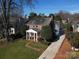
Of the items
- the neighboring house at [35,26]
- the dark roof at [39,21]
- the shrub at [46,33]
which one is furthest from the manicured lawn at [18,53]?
the dark roof at [39,21]

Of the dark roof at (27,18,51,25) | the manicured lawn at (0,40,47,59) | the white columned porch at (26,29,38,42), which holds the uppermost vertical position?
the dark roof at (27,18,51,25)

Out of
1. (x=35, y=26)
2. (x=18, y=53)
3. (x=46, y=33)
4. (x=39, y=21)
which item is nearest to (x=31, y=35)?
(x=46, y=33)

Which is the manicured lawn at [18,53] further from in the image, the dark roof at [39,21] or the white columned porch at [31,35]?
the dark roof at [39,21]

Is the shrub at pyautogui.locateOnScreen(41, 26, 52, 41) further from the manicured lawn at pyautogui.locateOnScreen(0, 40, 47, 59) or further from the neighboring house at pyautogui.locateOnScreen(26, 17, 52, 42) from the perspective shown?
the manicured lawn at pyautogui.locateOnScreen(0, 40, 47, 59)

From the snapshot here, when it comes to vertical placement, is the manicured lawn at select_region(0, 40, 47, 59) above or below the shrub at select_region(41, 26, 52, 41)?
below

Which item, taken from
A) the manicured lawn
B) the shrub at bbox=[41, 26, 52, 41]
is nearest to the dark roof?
the shrub at bbox=[41, 26, 52, 41]

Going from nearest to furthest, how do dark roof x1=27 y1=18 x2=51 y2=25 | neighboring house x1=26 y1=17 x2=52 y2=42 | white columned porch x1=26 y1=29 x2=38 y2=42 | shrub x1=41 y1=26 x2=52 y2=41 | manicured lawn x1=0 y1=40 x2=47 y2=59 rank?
manicured lawn x1=0 y1=40 x2=47 y2=59 < shrub x1=41 y1=26 x2=52 y2=41 < white columned porch x1=26 y1=29 x2=38 y2=42 < neighboring house x1=26 y1=17 x2=52 y2=42 < dark roof x1=27 y1=18 x2=51 y2=25

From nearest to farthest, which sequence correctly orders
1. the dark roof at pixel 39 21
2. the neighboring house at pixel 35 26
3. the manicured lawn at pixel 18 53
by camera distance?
the manicured lawn at pixel 18 53 < the neighboring house at pixel 35 26 < the dark roof at pixel 39 21

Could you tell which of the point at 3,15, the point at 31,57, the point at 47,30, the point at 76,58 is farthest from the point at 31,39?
the point at 76,58

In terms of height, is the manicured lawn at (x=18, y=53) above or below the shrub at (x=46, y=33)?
below

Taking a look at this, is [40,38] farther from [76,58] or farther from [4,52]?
[76,58]

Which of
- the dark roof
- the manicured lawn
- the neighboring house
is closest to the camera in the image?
the manicured lawn
